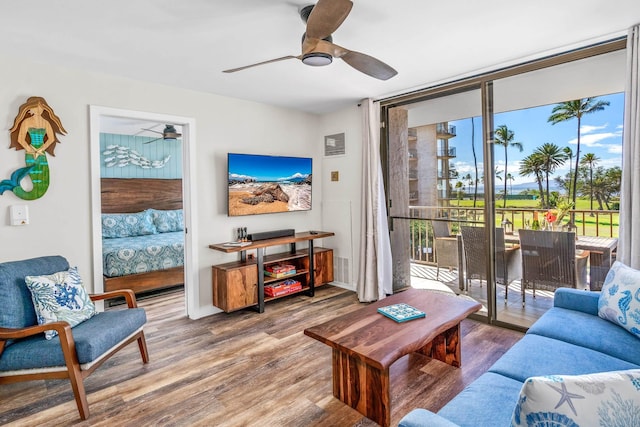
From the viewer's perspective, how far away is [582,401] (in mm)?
794

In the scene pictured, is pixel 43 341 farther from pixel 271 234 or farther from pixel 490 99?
pixel 490 99

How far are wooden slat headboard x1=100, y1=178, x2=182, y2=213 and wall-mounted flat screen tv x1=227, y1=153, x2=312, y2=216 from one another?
2690 mm

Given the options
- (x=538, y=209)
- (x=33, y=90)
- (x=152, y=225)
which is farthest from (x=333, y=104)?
(x=152, y=225)

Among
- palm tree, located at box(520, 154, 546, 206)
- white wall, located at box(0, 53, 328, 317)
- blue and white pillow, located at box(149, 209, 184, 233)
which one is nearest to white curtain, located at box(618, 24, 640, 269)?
palm tree, located at box(520, 154, 546, 206)

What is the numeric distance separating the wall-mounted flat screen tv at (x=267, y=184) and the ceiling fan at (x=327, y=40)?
183cm

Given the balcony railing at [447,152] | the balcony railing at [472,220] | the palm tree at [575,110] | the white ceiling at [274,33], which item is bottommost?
the balcony railing at [472,220]

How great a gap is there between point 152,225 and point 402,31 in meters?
4.66

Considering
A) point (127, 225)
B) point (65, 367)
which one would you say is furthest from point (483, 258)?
point (127, 225)

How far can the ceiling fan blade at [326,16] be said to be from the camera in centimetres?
167

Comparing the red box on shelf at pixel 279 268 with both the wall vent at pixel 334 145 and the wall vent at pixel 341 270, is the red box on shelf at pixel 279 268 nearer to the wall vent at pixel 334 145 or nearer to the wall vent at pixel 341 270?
the wall vent at pixel 341 270

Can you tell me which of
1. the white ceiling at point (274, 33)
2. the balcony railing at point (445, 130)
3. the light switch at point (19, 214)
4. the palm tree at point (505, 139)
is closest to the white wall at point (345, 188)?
the balcony railing at point (445, 130)

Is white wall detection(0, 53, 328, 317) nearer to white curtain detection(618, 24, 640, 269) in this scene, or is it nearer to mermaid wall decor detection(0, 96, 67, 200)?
mermaid wall decor detection(0, 96, 67, 200)

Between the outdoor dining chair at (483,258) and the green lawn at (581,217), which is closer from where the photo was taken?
the green lawn at (581,217)

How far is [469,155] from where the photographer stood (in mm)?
3488
